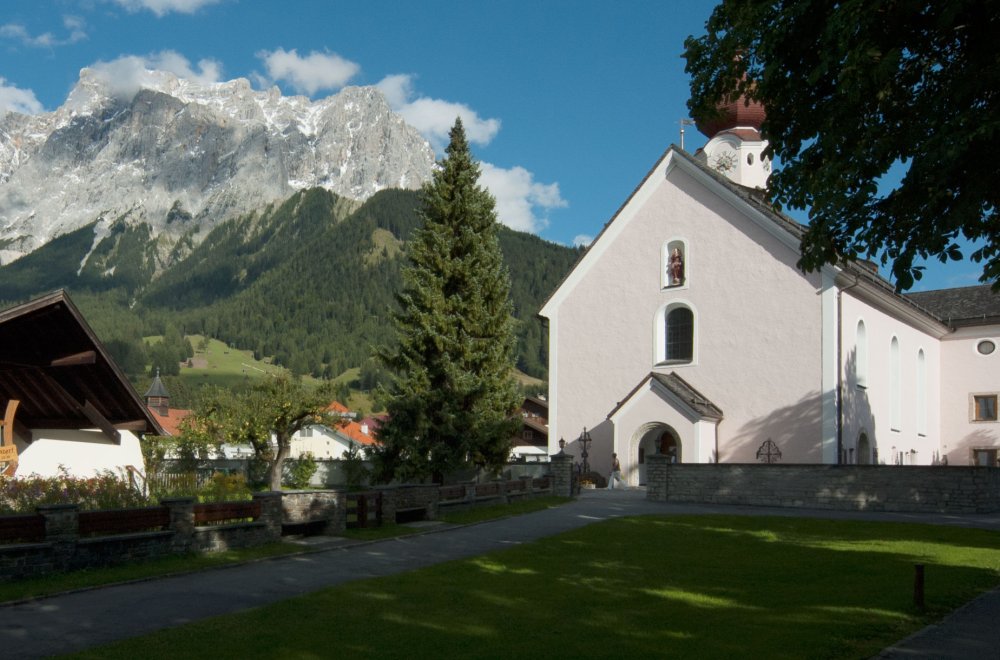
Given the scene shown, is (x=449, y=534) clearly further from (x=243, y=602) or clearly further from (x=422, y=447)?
(x=422, y=447)

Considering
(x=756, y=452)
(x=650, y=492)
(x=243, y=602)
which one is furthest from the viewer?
(x=756, y=452)

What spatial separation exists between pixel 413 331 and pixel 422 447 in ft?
12.4

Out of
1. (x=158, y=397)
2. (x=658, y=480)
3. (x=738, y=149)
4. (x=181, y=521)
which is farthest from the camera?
(x=158, y=397)

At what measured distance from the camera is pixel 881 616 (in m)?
10.2

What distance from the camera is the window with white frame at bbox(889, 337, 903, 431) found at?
38.2 metres

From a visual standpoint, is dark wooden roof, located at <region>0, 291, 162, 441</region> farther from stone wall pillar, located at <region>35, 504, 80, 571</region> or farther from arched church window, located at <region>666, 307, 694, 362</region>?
arched church window, located at <region>666, 307, 694, 362</region>

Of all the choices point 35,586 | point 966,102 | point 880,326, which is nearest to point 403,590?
point 35,586

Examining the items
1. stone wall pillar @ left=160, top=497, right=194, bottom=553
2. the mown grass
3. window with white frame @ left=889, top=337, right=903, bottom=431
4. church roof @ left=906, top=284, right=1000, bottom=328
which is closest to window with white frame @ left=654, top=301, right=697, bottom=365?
window with white frame @ left=889, top=337, right=903, bottom=431

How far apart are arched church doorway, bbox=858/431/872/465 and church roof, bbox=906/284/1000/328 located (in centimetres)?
1081

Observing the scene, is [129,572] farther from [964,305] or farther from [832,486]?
[964,305]

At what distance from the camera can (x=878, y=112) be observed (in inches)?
442

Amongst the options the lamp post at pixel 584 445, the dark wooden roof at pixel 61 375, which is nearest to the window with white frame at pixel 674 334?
the lamp post at pixel 584 445

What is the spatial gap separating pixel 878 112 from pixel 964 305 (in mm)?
37497

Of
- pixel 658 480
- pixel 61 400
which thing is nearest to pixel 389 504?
pixel 61 400
